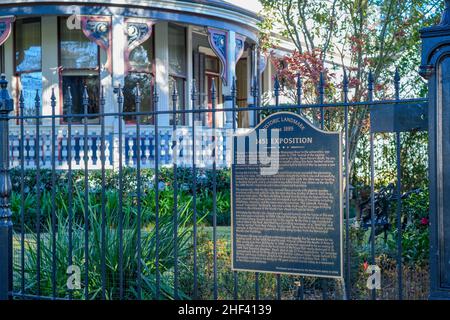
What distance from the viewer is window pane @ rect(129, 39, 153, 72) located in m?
17.2

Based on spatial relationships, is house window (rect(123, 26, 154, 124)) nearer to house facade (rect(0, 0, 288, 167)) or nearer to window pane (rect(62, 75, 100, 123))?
house facade (rect(0, 0, 288, 167))

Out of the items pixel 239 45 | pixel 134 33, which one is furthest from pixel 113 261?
pixel 239 45

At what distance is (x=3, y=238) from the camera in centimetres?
683

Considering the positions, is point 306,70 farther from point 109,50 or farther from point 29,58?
point 29,58

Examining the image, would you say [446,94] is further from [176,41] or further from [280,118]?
[176,41]

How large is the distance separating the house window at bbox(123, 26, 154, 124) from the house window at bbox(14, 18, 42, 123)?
6.49 ft

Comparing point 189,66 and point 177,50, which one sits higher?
point 177,50

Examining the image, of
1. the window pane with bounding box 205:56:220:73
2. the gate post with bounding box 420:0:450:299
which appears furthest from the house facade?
the gate post with bounding box 420:0:450:299

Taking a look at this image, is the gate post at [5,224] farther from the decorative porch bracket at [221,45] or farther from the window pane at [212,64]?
the window pane at [212,64]

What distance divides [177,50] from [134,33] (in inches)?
95.0

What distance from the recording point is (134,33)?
15836 millimetres

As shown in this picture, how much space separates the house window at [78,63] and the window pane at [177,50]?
1.96 meters

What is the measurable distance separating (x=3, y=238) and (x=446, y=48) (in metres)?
4.24

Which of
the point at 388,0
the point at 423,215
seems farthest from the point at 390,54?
the point at 423,215
